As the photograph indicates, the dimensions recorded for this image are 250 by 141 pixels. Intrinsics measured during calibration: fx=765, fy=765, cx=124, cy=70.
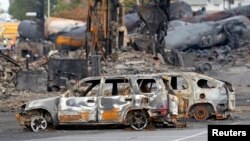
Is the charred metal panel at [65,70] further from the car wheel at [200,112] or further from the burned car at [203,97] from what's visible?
the car wheel at [200,112]

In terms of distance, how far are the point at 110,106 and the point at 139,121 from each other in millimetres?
839

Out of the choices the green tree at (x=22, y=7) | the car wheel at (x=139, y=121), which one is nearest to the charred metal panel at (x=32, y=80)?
the car wheel at (x=139, y=121)

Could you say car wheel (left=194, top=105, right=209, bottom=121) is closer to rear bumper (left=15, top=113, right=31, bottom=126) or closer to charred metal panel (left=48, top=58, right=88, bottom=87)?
rear bumper (left=15, top=113, right=31, bottom=126)

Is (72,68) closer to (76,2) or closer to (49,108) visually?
(49,108)

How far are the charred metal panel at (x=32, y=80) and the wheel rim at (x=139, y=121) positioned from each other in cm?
1593

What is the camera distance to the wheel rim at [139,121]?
18.9 metres

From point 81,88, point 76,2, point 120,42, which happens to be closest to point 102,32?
point 120,42

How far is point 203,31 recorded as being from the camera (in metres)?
54.1

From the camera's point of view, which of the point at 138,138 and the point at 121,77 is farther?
the point at 121,77

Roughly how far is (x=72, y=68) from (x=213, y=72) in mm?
9380

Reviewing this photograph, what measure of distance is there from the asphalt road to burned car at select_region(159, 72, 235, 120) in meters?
0.38

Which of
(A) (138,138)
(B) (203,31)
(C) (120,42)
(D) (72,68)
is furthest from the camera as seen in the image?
(B) (203,31)

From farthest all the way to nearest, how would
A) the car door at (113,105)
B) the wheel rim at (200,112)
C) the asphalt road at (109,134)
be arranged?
the wheel rim at (200,112) → the car door at (113,105) → the asphalt road at (109,134)

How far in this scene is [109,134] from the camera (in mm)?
18188
